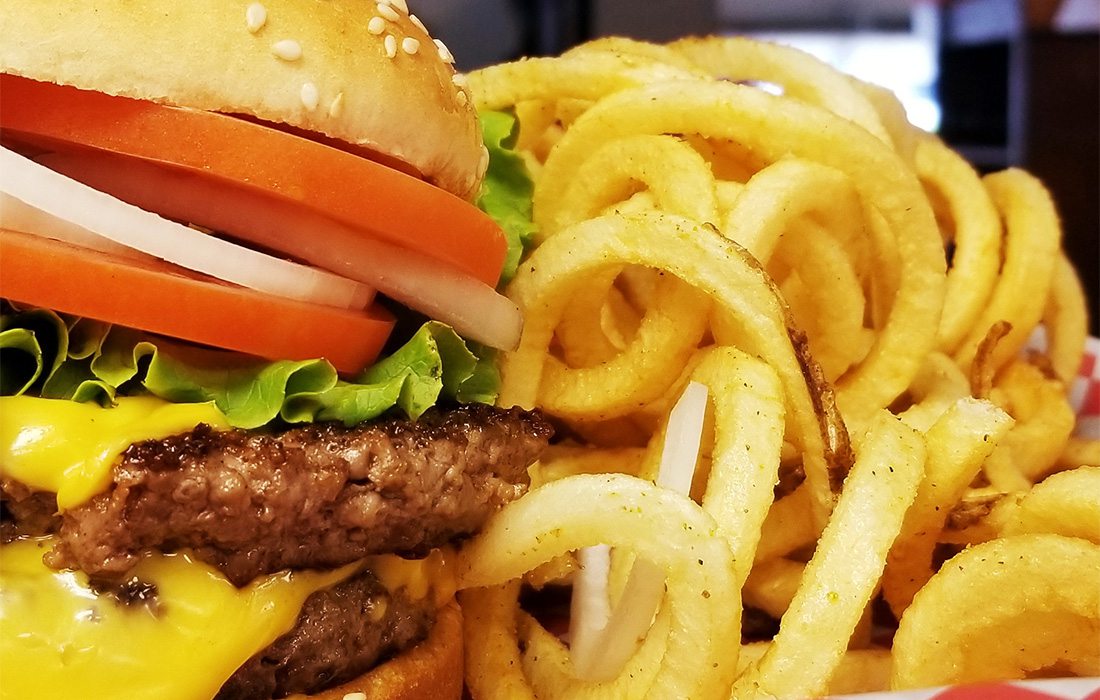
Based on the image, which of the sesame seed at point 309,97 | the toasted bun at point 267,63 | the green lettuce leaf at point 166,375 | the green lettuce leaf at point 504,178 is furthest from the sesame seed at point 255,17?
the green lettuce leaf at point 504,178

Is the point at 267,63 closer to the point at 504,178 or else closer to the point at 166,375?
the point at 166,375

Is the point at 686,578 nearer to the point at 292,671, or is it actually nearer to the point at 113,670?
the point at 292,671

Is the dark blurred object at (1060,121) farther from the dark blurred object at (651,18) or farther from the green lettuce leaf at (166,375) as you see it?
the green lettuce leaf at (166,375)

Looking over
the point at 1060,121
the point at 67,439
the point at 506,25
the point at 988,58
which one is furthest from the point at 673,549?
the point at 988,58

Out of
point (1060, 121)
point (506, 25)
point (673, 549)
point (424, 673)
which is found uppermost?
point (673, 549)

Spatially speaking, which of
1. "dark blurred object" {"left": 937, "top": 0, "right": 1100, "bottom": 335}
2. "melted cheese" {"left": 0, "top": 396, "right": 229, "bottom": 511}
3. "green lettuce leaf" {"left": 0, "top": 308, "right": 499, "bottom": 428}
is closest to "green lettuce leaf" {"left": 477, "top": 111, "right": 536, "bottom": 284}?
"green lettuce leaf" {"left": 0, "top": 308, "right": 499, "bottom": 428}

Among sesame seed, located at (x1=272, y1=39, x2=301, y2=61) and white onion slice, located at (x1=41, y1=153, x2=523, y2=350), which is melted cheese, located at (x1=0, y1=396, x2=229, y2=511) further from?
sesame seed, located at (x1=272, y1=39, x2=301, y2=61)
